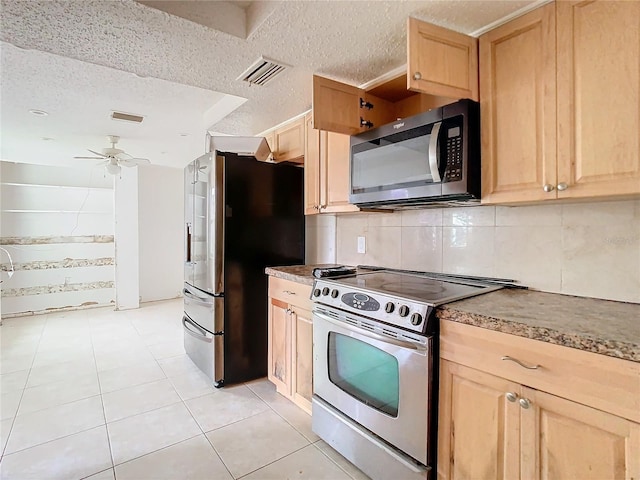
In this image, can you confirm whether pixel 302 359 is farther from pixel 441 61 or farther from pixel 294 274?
pixel 441 61

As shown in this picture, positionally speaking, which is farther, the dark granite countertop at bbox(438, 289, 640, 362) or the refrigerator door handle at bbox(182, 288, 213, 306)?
the refrigerator door handle at bbox(182, 288, 213, 306)

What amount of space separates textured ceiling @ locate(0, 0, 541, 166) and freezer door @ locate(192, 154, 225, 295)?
27.3 inches

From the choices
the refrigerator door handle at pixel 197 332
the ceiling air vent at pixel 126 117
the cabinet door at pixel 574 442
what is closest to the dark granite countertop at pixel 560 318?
the cabinet door at pixel 574 442

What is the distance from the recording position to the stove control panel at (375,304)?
1.41m

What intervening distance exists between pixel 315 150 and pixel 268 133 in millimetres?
886

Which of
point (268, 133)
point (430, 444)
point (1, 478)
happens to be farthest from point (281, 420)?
point (268, 133)

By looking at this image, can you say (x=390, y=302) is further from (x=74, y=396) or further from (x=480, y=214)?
(x=74, y=396)

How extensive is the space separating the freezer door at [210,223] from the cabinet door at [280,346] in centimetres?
50

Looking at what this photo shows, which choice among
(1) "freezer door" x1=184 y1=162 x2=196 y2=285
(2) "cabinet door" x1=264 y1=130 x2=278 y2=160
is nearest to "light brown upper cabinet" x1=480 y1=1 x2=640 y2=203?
(2) "cabinet door" x1=264 y1=130 x2=278 y2=160

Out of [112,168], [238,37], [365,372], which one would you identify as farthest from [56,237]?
[365,372]

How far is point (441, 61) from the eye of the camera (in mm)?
1549

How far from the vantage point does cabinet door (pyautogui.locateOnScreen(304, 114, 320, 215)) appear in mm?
2670

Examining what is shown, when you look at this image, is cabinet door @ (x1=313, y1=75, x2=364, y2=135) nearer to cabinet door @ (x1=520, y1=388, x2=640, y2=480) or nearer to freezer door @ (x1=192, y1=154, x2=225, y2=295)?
freezer door @ (x1=192, y1=154, x2=225, y2=295)

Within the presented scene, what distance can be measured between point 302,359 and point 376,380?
751mm
